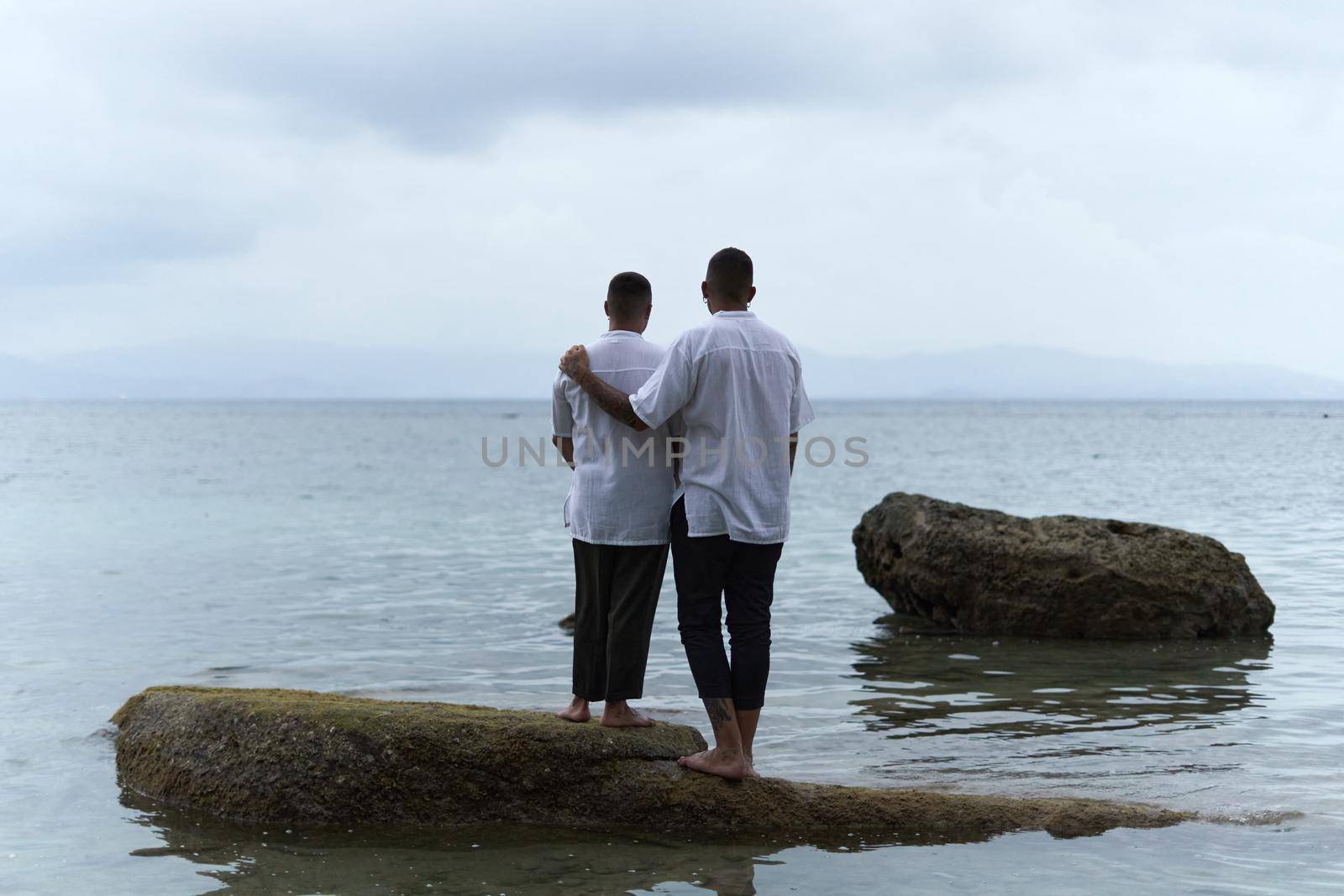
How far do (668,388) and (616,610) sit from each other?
118cm

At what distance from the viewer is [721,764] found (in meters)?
5.94

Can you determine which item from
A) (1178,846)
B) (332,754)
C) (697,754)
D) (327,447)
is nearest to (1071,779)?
(1178,846)

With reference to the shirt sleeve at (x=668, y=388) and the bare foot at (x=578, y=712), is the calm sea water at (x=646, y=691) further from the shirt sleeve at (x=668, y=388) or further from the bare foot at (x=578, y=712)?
the shirt sleeve at (x=668, y=388)

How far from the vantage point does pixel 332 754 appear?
241 inches

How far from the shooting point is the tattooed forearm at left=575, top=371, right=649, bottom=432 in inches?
223

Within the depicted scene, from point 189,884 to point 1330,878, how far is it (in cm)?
512

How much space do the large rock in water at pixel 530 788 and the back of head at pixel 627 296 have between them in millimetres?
2158

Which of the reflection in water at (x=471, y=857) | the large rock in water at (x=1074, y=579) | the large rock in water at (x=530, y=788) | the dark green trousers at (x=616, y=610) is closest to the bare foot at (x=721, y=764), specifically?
the large rock in water at (x=530, y=788)

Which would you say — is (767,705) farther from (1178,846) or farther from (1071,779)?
(1178,846)

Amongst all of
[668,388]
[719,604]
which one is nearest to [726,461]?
[668,388]

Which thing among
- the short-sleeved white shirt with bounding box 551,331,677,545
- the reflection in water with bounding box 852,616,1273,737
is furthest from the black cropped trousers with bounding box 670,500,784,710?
the reflection in water with bounding box 852,616,1273,737

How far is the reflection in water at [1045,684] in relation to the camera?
851cm

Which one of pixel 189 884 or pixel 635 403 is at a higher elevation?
pixel 635 403

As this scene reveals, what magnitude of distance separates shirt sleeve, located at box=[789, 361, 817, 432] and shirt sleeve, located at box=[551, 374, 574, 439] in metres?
1.10
